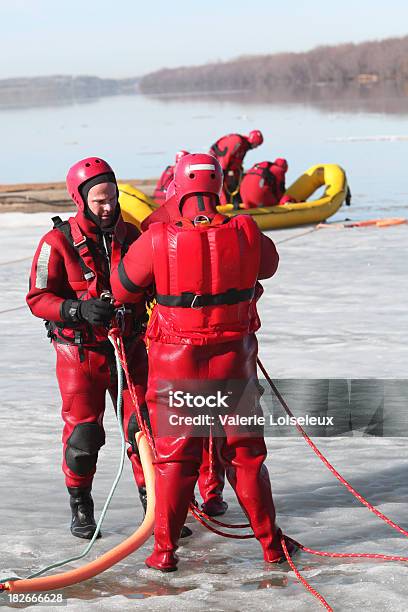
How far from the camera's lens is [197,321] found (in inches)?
155

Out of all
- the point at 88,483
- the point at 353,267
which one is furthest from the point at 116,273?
the point at 353,267

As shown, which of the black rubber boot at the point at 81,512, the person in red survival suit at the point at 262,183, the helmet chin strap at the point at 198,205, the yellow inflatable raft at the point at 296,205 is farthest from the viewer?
the person in red survival suit at the point at 262,183

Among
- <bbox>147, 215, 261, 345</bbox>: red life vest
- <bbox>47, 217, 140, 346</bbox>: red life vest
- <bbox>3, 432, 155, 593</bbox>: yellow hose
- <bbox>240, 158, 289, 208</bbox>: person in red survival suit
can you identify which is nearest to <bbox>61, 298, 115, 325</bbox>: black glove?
<bbox>47, 217, 140, 346</bbox>: red life vest

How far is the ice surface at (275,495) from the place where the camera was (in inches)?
155

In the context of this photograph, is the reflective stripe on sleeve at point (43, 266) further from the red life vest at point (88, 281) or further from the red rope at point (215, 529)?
the red rope at point (215, 529)

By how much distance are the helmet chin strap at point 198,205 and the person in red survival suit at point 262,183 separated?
464 inches

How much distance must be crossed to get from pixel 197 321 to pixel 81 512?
1.16 metres

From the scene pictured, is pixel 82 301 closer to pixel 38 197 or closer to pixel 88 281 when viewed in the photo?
pixel 88 281

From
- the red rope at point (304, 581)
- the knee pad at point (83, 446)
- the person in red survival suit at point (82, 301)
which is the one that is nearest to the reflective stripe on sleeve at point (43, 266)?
the person in red survival suit at point (82, 301)

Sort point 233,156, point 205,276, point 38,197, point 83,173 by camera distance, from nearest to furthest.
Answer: point 205,276, point 83,173, point 233,156, point 38,197

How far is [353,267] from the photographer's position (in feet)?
38.4

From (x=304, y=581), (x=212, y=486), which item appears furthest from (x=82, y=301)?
(x=304, y=581)

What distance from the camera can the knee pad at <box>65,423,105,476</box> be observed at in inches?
176

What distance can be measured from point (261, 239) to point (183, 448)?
84cm
